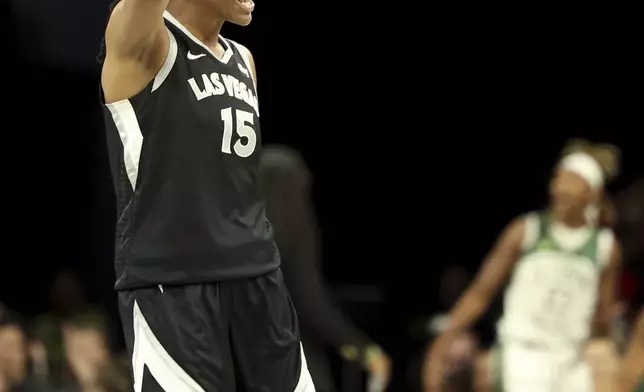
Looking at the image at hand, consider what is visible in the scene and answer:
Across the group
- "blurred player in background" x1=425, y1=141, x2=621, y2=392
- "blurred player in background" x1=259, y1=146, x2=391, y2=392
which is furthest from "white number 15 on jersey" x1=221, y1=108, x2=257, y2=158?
"blurred player in background" x1=425, y1=141, x2=621, y2=392

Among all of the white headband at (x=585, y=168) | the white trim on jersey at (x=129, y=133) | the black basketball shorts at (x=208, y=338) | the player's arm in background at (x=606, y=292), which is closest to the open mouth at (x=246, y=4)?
the white trim on jersey at (x=129, y=133)

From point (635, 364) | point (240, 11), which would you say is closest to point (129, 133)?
point (240, 11)

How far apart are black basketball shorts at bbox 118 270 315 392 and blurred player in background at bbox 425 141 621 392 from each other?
2459 mm

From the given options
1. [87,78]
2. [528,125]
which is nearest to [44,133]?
[87,78]

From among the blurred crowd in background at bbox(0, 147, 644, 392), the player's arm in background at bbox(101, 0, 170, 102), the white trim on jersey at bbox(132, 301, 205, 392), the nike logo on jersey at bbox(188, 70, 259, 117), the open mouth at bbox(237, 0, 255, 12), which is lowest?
the blurred crowd in background at bbox(0, 147, 644, 392)

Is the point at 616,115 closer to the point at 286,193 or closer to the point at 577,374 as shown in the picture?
the point at 577,374

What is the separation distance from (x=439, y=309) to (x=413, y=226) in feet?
2.22

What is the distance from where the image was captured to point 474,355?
6.82 metres

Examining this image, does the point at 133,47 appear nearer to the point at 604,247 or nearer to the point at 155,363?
the point at 155,363

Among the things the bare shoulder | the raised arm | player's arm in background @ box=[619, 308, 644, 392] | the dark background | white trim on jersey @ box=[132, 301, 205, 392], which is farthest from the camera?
→ the dark background

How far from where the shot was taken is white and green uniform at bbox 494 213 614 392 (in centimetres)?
505

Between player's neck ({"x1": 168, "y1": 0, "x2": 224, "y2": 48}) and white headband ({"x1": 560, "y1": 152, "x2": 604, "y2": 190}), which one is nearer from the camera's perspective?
player's neck ({"x1": 168, "y1": 0, "x2": 224, "y2": 48})

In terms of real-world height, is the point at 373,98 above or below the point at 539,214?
below

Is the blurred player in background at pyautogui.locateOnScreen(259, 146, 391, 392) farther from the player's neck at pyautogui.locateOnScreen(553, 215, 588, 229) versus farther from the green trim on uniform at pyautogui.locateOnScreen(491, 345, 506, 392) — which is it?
the player's neck at pyautogui.locateOnScreen(553, 215, 588, 229)
